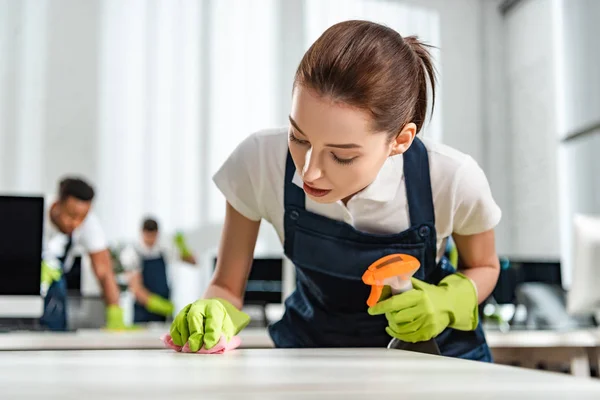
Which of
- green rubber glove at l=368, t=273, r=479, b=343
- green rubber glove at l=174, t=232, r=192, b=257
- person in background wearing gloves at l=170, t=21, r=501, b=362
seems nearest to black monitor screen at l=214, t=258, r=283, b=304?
green rubber glove at l=174, t=232, r=192, b=257

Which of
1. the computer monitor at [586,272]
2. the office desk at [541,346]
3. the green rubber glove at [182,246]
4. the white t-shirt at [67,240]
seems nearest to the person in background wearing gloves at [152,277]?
the green rubber glove at [182,246]

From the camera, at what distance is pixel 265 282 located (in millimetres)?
3465

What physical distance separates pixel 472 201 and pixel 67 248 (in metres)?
2.32

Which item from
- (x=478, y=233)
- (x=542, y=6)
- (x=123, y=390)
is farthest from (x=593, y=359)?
(x=542, y=6)

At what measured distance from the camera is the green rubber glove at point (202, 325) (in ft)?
3.20

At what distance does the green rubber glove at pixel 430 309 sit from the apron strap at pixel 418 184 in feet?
0.36

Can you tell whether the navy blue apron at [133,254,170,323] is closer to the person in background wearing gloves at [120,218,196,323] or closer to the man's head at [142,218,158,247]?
the person in background wearing gloves at [120,218,196,323]

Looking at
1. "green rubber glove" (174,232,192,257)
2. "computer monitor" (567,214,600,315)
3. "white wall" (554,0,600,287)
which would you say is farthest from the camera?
"white wall" (554,0,600,287)

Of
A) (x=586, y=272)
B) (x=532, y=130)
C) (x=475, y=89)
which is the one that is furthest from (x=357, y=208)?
(x=475, y=89)

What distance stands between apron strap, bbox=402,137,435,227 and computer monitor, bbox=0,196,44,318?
1.42 m

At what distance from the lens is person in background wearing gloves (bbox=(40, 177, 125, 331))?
2.93m

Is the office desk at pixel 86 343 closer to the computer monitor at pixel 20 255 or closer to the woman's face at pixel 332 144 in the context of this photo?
the computer monitor at pixel 20 255

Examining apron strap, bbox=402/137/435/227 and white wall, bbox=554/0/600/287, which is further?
white wall, bbox=554/0/600/287

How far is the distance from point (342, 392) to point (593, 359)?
1.91 metres
